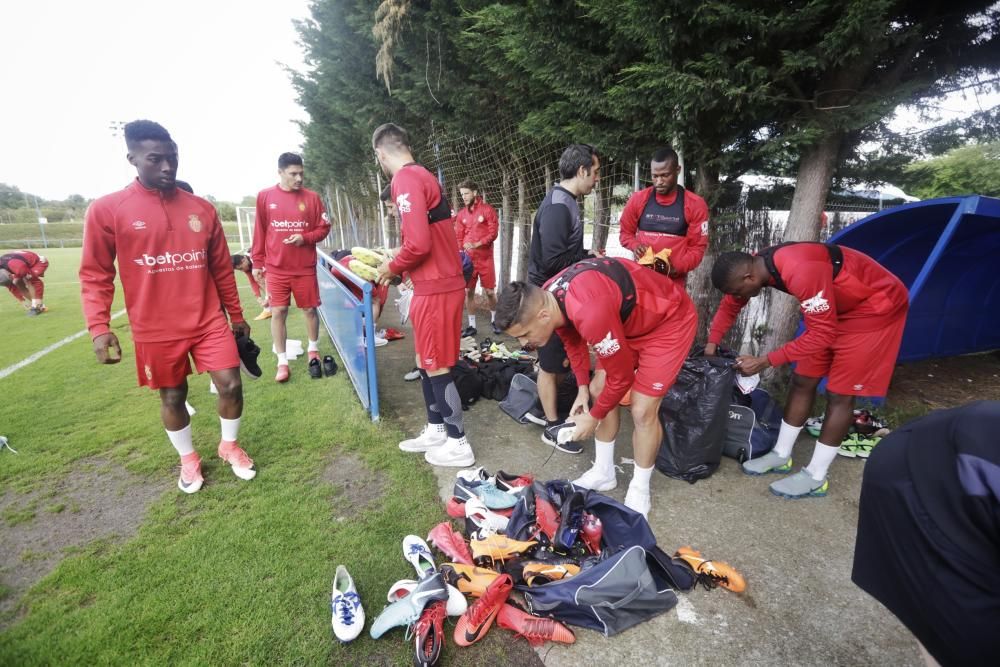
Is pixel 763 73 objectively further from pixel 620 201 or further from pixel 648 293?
pixel 620 201

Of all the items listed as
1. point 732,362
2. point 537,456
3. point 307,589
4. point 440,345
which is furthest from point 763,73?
point 307,589

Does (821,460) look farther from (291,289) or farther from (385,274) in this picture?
(291,289)

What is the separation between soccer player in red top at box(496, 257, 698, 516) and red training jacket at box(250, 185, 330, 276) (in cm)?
339

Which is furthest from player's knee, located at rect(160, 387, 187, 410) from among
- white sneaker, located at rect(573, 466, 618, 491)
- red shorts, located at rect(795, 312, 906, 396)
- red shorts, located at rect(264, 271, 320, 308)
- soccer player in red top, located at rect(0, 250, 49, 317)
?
soccer player in red top, located at rect(0, 250, 49, 317)

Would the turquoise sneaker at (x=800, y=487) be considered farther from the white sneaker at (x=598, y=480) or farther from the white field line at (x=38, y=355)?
the white field line at (x=38, y=355)

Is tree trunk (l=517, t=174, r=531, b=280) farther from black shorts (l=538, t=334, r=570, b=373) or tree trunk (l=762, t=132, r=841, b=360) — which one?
black shorts (l=538, t=334, r=570, b=373)

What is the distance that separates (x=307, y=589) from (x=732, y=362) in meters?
2.74

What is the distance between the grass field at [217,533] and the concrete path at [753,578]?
613 mm

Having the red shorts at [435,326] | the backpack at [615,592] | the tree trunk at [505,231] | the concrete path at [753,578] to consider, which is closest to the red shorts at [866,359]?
the concrete path at [753,578]

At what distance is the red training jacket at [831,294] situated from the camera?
8.23 feet

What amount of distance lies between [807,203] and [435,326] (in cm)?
325

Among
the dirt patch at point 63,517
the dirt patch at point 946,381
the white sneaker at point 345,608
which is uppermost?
the white sneaker at point 345,608

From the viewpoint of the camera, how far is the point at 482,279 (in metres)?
6.82

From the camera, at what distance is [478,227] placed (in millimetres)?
6543
